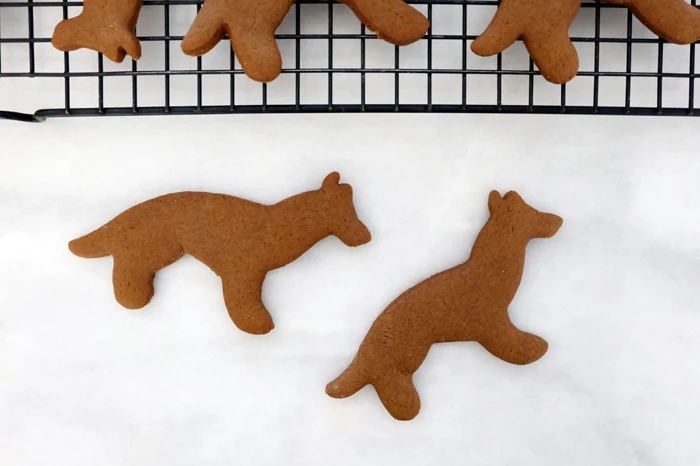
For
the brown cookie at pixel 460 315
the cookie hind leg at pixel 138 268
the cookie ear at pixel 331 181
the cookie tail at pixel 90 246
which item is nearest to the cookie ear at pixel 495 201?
the brown cookie at pixel 460 315

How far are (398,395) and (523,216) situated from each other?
0.33 m

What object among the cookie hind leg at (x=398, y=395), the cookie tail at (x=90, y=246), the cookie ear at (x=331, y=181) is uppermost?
the cookie ear at (x=331, y=181)

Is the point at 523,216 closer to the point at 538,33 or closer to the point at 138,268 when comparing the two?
the point at 538,33

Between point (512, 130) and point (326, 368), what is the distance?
1.56 ft

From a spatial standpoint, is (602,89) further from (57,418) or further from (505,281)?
(57,418)

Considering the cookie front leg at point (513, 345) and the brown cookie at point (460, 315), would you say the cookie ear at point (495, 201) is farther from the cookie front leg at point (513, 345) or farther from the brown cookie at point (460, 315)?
the cookie front leg at point (513, 345)

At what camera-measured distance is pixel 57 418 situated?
896 mm

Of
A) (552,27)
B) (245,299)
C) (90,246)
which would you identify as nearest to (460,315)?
(245,299)

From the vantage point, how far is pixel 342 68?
850 mm

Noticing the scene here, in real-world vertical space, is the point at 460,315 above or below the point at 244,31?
below

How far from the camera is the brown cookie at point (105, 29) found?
759 millimetres

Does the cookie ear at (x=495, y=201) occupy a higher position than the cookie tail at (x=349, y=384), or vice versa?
the cookie ear at (x=495, y=201)

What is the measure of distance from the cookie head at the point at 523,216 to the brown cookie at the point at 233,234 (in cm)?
21

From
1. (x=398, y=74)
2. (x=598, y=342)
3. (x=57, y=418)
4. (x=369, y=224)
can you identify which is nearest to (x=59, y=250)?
(x=57, y=418)
